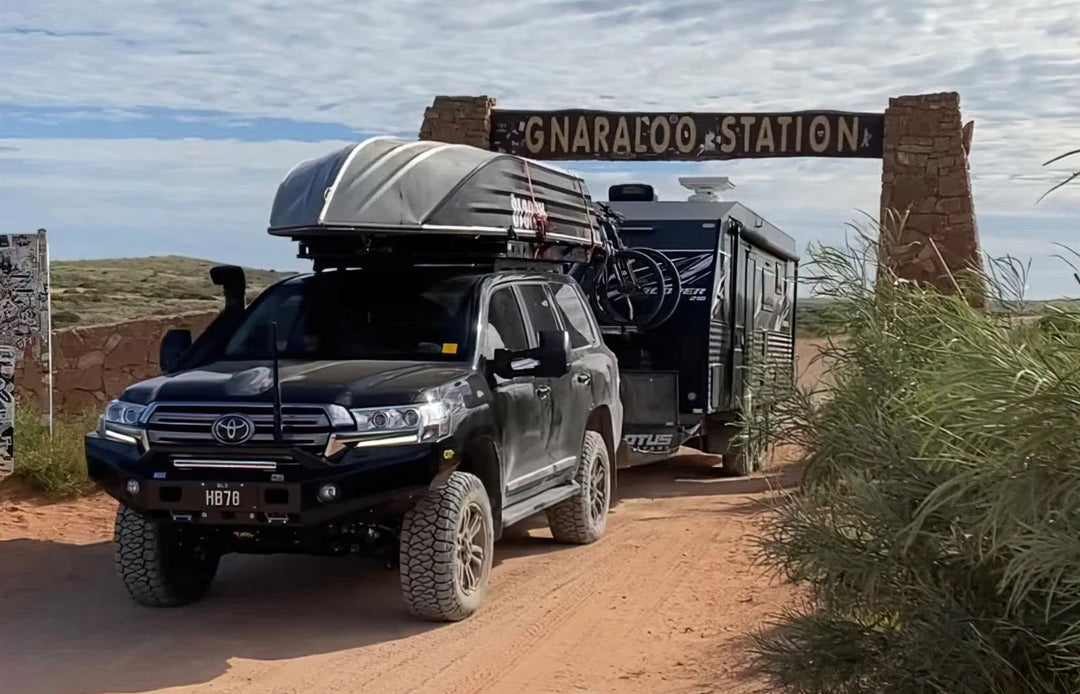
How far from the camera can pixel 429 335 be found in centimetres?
776

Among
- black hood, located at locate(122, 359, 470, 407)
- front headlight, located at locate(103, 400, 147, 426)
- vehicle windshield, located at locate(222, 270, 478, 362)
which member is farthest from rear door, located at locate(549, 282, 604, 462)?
front headlight, located at locate(103, 400, 147, 426)

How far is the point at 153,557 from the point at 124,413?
83 centimetres

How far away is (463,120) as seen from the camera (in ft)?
58.6

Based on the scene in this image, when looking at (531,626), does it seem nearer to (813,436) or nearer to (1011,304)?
(813,436)

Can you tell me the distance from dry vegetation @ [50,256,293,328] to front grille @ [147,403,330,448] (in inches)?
462

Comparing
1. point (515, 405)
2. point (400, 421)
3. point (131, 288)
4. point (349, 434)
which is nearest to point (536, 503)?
point (515, 405)

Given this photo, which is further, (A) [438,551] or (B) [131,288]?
(B) [131,288]

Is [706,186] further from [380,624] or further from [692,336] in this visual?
[380,624]

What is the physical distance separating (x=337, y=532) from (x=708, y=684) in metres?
2.10

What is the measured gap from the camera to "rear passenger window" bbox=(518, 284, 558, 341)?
8.66 meters

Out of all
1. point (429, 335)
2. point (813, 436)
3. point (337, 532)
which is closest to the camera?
point (813, 436)

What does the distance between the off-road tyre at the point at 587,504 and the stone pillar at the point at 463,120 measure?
912 cm

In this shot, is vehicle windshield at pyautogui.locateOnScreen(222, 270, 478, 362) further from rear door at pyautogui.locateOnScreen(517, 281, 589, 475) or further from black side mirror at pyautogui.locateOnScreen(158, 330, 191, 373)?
rear door at pyautogui.locateOnScreen(517, 281, 589, 475)

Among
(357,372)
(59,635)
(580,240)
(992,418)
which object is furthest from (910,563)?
(580,240)
